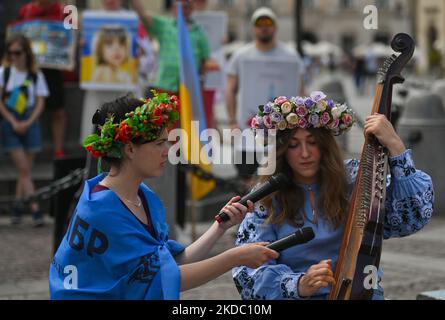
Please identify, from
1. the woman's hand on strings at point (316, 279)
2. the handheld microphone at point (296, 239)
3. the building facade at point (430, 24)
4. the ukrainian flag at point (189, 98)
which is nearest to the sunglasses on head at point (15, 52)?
the ukrainian flag at point (189, 98)

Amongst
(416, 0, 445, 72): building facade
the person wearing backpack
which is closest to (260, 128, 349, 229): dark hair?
the person wearing backpack

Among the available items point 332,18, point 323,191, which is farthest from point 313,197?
point 332,18

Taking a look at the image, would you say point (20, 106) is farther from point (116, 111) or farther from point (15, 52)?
point (116, 111)

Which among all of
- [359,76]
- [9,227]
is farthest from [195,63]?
[359,76]

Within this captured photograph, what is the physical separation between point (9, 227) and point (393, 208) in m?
6.19

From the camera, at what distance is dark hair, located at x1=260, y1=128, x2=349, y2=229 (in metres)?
4.08

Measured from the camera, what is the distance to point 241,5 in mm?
91250

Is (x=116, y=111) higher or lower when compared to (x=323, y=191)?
higher

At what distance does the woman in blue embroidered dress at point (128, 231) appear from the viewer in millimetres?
3439

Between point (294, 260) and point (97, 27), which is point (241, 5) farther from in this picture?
point (294, 260)

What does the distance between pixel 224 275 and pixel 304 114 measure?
3.60 m

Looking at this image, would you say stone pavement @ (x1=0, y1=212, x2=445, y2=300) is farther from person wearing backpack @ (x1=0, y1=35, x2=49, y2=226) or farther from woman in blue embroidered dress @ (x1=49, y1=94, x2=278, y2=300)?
woman in blue embroidered dress @ (x1=49, y1=94, x2=278, y2=300)

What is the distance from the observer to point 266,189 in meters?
3.85

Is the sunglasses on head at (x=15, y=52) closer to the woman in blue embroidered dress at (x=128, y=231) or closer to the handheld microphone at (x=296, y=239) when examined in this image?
the woman in blue embroidered dress at (x=128, y=231)
